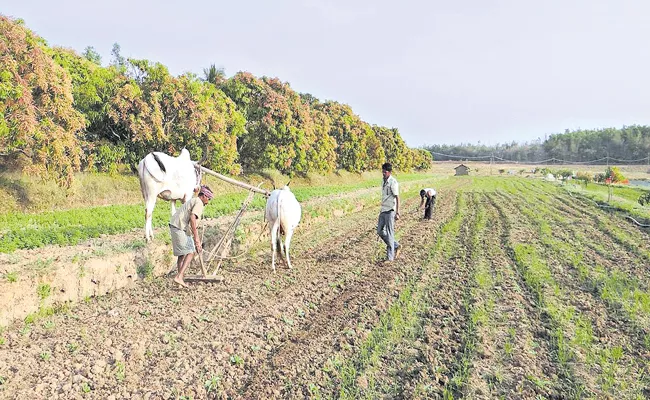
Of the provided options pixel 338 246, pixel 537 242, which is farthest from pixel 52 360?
pixel 537 242

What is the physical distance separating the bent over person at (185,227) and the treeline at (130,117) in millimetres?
1037

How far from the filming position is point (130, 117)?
50.9 feet

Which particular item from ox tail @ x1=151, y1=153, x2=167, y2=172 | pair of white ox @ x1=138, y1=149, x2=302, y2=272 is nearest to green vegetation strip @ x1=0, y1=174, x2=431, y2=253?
pair of white ox @ x1=138, y1=149, x2=302, y2=272

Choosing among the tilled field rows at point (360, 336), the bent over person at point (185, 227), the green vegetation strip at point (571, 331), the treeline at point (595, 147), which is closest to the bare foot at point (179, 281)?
the bent over person at point (185, 227)

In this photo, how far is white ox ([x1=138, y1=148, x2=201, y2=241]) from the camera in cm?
712

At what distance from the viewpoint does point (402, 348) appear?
4.86m

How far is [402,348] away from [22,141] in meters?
11.0

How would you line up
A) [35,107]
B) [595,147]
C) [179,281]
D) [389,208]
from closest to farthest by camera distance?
[179,281]
[389,208]
[35,107]
[595,147]

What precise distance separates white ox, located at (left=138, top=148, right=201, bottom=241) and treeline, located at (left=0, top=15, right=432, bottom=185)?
51cm

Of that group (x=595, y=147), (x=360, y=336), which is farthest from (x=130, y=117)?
(x=595, y=147)

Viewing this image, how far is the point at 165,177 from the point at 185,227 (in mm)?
988

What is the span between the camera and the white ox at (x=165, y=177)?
7.12m

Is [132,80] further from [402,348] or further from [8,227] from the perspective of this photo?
[402,348]

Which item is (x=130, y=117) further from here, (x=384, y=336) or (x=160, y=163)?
(x=384, y=336)
